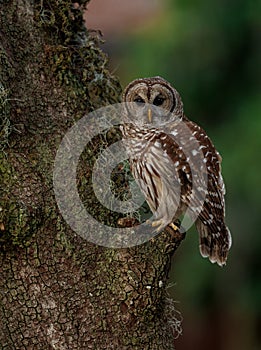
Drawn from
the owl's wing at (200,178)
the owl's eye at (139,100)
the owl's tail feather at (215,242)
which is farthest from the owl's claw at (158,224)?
the owl's eye at (139,100)

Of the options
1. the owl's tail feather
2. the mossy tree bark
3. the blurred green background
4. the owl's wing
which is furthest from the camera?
the blurred green background

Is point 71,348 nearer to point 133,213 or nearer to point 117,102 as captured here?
point 133,213

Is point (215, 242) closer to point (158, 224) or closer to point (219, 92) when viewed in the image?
point (158, 224)

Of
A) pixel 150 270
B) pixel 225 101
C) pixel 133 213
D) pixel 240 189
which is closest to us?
pixel 150 270

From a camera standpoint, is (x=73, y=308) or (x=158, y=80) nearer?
(x=73, y=308)

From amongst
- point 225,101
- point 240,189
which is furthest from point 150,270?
point 225,101

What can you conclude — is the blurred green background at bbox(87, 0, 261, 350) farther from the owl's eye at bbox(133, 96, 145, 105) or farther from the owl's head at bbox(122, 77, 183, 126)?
the owl's eye at bbox(133, 96, 145, 105)

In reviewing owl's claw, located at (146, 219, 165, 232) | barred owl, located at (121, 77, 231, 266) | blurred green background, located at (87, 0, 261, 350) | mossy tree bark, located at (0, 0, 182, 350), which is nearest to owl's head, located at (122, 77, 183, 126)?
barred owl, located at (121, 77, 231, 266)
